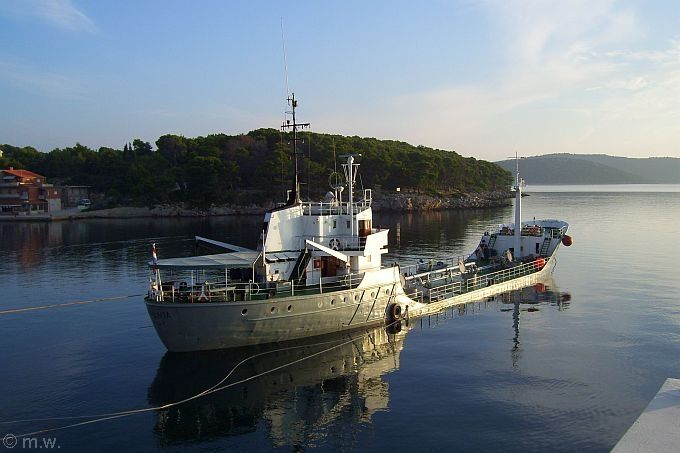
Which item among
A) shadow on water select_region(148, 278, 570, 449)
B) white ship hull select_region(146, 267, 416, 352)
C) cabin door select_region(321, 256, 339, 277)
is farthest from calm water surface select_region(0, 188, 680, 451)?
cabin door select_region(321, 256, 339, 277)

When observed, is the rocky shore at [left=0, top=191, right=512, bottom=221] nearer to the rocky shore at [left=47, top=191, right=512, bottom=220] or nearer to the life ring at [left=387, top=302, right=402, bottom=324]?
the rocky shore at [left=47, top=191, right=512, bottom=220]

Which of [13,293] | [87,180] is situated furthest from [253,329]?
[87,180]

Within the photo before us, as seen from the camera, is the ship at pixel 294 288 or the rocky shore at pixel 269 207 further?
the rocky shore at pixel 269 207

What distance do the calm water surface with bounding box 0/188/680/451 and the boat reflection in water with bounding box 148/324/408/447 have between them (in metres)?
0.08

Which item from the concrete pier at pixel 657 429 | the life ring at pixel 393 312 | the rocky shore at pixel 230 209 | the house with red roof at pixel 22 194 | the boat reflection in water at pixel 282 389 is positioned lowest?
the boat reflection in water at pixel 282 389

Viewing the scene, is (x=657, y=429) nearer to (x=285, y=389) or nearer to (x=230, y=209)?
(x=285, y=389)

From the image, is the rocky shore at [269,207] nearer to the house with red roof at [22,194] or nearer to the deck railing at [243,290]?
the house with red roof at [22,194]

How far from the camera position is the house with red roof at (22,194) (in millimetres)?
119688

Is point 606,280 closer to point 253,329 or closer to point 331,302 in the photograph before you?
point 331,302

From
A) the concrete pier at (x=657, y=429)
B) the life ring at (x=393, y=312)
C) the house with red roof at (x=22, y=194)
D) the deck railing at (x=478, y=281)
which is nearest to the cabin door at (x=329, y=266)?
the life ring at (x=393, y=312)

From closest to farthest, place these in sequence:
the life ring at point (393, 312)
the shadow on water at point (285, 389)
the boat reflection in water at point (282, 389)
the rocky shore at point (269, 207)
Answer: the shadow on water at point (285, 389) → the boat reflection in water at point (282, 389) → the life ring at point (393, 312) → the rocky shore at point (269, 207)

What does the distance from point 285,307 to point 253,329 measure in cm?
187

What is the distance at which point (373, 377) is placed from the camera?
23.5m

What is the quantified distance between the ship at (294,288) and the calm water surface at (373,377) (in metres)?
1.02
